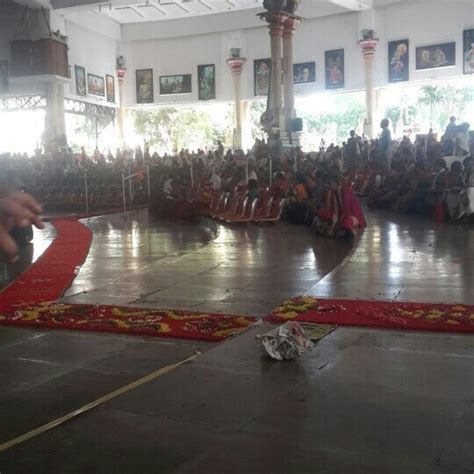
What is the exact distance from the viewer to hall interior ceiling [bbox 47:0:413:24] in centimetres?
3175

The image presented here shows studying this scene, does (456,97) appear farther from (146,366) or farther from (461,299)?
(146,366)

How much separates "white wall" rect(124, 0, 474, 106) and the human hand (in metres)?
30.4

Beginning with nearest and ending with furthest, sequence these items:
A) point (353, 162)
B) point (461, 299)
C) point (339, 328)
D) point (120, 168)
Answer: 1. point (339, 328)
2. point (461, 299)
3. point (353, 162)
4. point (120, 168)

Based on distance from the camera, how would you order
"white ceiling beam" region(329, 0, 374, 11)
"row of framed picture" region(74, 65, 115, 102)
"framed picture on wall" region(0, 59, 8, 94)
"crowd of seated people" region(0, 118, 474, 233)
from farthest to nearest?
"row of framed picture" region(74, 65, 115, 102)
"white ceiling beam" region(329, 0, 374, 11)
"framed picture on wall" region(0, 59, 8, 94)
"crowd of seated people" region(0, 118, 474, 233)

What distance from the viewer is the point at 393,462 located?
11.0 ft

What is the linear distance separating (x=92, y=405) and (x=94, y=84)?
1348 inches

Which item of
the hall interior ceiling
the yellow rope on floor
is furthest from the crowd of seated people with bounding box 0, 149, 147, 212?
the yellow rope on floor

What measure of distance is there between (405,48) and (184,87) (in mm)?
12751

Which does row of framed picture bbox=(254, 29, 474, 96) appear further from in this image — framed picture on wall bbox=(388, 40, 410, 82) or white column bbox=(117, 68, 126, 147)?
white column bbox=(117, 68, 126, 147)

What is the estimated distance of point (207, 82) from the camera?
38.5 metres

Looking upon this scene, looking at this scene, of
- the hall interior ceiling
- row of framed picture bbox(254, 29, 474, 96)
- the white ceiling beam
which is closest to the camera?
row of framed picture bbox(254, 29, 474, 96)

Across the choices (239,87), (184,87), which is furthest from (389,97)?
(184,87)

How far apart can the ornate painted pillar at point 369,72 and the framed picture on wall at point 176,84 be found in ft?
34.4

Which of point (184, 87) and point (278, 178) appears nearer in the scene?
point (278, 178)
